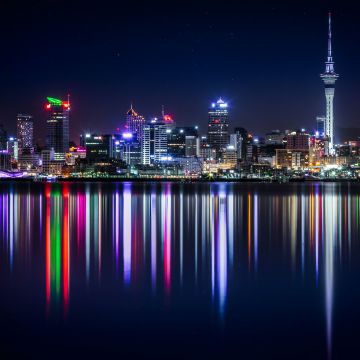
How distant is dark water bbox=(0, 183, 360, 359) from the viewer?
29.1ft

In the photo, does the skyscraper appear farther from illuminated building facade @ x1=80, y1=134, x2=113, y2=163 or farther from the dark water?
the dark water

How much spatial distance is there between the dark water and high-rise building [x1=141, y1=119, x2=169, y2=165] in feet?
439

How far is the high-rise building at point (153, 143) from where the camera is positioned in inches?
6171

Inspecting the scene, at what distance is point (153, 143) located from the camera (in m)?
159

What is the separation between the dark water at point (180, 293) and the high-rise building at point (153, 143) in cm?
13369

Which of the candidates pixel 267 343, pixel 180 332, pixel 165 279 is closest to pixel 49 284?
pixel 165 279

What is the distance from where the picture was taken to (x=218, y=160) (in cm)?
A: 15325

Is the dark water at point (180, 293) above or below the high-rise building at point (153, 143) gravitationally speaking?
below

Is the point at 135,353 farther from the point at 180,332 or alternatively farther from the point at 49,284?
the point at 49,284

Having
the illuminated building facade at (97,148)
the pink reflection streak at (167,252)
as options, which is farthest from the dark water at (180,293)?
the illuminated building facade at (97,148)

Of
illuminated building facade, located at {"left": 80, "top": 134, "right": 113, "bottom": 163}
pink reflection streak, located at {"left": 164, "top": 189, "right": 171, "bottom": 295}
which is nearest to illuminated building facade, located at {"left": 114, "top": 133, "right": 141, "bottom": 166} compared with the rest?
illuminated building facade, located at {"left": 80, "top": 134, "right": 113, "bottom": 163}

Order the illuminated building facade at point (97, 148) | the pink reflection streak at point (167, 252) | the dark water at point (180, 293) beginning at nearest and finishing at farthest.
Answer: the dark water at point (180, 293), the pink reflection streak at point (167, 252), the illuminated building facade at point (97, 148)

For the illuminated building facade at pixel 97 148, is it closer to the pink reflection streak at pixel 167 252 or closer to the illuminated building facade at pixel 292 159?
the illuminated building facade at pixel 292 159

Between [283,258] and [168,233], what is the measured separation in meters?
6.52
